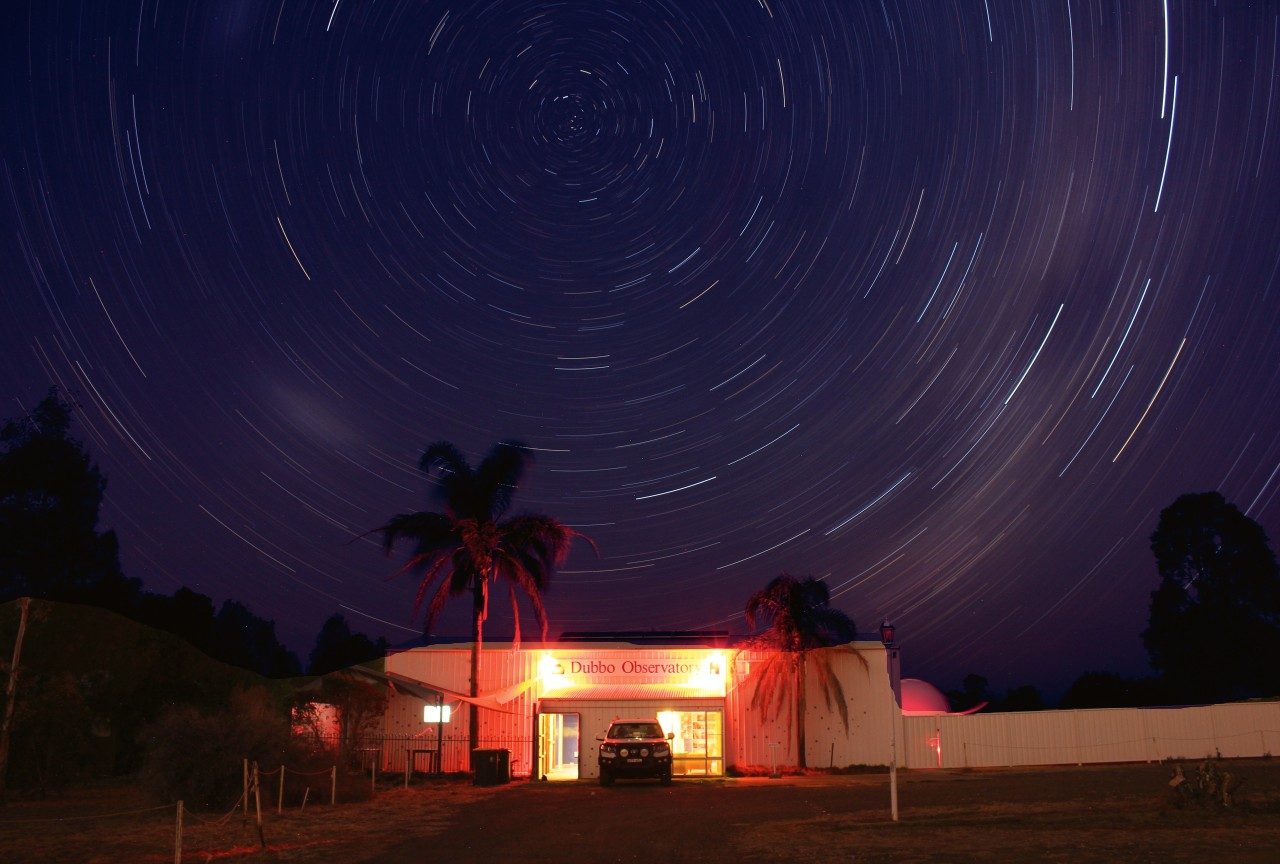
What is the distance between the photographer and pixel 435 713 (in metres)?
34.7

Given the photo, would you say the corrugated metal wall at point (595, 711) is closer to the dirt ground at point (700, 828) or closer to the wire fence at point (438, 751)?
the wire fence at point (438, 751)

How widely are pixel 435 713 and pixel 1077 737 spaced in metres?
21.0

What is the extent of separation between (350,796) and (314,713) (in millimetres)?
6450

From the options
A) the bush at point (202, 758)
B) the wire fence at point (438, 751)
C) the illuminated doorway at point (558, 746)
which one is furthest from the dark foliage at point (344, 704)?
the bush at point (202, 758)

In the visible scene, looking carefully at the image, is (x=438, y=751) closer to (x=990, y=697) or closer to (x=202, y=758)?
(x=202, y=758)

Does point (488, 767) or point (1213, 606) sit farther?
point (1213, 606)

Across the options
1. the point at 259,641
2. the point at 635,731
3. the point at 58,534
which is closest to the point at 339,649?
the point at 259,641

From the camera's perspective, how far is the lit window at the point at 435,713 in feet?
113

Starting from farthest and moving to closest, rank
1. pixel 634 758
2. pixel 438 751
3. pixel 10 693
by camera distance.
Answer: pixel 438 751 → pixel 634 758 → pixel 10 693

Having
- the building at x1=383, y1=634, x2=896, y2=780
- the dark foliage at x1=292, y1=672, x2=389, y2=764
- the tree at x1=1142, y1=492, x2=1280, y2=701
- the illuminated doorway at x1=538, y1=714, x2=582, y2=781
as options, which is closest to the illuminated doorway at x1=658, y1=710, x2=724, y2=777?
the building at x1=383, y1=634, x2=896, y2=780

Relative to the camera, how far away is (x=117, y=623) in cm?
3078

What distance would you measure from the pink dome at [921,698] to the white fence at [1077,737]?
5.96 m

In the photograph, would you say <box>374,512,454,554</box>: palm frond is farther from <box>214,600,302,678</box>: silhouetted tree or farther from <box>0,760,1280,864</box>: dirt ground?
<box>214,600,302,678</box>: silhouetted tree

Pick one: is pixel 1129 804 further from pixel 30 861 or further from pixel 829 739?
pixel 30 861
